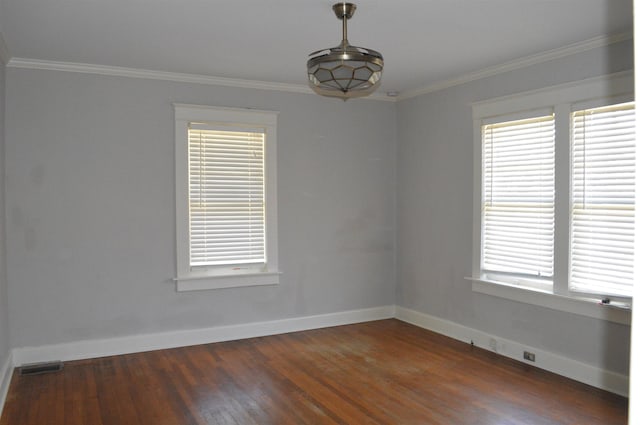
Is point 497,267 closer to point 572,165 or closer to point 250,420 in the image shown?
point 572,165

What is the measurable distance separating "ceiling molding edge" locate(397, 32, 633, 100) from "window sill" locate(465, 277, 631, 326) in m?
2.06

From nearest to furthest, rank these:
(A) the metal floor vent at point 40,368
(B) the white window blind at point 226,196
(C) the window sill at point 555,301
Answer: (C) the window sill at point 555,301 → (A) the metal floor vent at point 40,368 → (B) the white window blind at point 226,196

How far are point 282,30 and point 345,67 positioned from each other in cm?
102

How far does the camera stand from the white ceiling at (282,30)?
325cm

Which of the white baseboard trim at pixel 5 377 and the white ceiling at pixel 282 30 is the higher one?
the white ceiling at pixel 282 30

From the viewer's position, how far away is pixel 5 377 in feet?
13.0

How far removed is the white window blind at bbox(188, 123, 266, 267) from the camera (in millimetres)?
5230

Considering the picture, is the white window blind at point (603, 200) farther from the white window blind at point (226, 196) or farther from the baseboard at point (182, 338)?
the white window blind at point (226, 196)

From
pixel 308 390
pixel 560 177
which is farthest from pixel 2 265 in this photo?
pixel 560 177

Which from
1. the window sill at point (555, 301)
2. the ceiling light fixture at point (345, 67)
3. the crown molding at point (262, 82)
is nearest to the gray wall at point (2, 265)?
the crown molding at point (262, 82)

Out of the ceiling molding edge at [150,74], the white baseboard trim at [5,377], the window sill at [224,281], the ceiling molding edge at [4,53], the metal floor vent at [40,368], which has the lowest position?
the metal floor vent at [40,368]

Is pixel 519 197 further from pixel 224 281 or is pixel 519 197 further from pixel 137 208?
pixel 137 208

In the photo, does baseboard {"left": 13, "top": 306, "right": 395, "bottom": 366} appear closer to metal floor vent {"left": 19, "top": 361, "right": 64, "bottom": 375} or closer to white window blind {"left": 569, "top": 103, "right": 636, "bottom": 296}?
metal floor vent {"left": 19, "top": 361, "right": 64, "bottom": 375}

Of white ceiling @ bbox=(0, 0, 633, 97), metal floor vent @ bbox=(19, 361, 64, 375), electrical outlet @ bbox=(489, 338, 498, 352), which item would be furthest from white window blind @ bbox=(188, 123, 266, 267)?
electrical outlet @ bbox=(489, 338, 498, 352)
